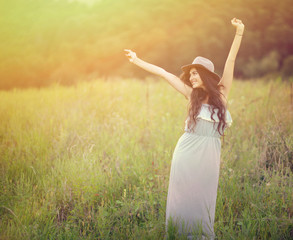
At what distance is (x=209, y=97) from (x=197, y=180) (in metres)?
0.73

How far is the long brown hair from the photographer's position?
234 cm

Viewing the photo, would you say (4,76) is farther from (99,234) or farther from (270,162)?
(270,162)

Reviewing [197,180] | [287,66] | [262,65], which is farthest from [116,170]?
[287,66]

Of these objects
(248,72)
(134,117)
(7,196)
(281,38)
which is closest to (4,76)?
(134,117)

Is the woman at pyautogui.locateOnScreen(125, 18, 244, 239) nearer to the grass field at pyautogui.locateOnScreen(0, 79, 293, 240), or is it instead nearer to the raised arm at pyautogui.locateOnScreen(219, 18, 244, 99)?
the raised arm at pyautogui.locateOnScreen(219, 18, 244, 99)

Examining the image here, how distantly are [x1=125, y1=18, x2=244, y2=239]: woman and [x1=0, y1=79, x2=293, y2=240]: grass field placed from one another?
252mm

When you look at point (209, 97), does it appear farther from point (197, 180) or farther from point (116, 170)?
point (116, 170)

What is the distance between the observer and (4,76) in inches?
259

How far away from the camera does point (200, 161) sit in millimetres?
2291

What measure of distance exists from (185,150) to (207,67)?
2.53 ft

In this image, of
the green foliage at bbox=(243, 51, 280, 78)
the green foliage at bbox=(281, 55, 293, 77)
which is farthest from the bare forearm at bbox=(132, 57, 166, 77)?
the green foliage at bbox=(281, 55, 293, 77)

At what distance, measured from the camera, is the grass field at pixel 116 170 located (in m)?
2.66

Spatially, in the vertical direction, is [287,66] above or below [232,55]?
above

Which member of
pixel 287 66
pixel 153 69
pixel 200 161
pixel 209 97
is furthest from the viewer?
pixel 287 66
